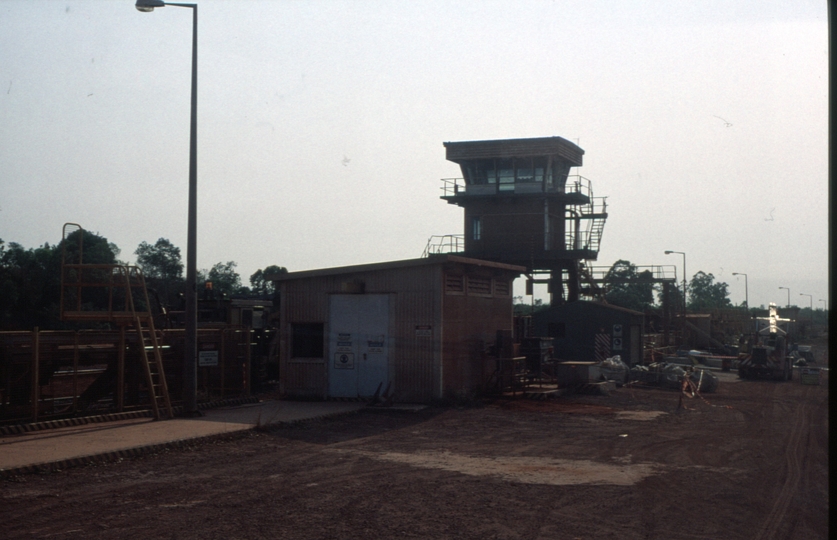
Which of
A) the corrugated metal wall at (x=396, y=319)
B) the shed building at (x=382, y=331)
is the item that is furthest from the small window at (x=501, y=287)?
the corrugated metal wall at (x=396, y=319)

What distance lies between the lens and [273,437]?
1544 centimetres

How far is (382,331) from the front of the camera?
22.1 meters

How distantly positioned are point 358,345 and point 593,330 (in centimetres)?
2033

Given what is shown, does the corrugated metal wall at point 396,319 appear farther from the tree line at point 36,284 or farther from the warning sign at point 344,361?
the tree line at point 36,284

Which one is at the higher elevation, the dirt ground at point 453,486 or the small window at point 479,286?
the small window at point 479,286

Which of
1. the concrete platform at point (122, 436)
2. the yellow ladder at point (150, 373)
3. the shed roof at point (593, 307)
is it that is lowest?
the concrete platform at point (122, 436)

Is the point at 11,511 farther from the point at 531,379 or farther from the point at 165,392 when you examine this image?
the point at 531,379

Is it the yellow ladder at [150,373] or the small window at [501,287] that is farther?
the small window at [501,287]

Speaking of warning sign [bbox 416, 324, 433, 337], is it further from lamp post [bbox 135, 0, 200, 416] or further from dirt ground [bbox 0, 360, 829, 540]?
lamp post [bbox 135, 0, 200, 416]

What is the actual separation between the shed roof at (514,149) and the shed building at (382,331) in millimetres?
24637

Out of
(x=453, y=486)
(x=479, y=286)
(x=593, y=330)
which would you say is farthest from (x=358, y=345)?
(x=593, y=330)

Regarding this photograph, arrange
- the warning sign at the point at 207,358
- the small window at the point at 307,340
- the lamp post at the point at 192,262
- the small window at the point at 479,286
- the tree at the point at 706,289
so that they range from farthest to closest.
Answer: the tree at the point at 706,289 < the small window at the point at 479,286 < the small window at the point at 307,340 < the warning sign at the point at 207,358 < the lamp post at the point at 192,262

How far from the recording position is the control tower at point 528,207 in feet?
154

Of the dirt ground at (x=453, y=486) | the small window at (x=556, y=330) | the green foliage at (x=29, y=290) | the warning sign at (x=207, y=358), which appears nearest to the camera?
the dirt ground at (x=453, y=486)
